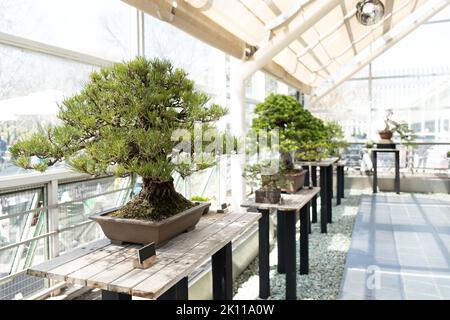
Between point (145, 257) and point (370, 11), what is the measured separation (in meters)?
3.02

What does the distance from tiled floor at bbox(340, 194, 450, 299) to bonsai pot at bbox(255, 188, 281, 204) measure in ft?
2.87

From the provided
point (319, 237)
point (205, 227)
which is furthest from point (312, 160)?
point (205, 227)

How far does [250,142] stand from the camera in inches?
110

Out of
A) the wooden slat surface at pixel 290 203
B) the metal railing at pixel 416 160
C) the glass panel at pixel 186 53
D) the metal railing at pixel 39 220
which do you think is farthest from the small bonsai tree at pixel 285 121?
the metal railing at pixel 416 160

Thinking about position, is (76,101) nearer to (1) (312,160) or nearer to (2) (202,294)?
(2) (202,294)

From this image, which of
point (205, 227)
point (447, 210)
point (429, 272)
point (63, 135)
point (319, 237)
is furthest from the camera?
point (447, 210)

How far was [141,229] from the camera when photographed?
1.35m

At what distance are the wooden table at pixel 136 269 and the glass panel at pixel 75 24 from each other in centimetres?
115

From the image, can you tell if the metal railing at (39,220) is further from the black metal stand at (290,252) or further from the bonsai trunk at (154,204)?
the black metal stand at (290,252)

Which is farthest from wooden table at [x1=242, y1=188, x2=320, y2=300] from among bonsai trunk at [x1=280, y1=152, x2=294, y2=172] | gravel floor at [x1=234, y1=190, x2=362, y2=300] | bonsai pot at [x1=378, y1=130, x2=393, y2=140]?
bonsai pot at [x1=378, y1=130, x2=393, y2=140]

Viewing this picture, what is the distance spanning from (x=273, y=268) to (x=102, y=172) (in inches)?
91.0

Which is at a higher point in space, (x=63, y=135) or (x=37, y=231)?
(x=63, y=135)

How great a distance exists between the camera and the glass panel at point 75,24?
1770 millimetres

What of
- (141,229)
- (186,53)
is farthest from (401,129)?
(141,229)
